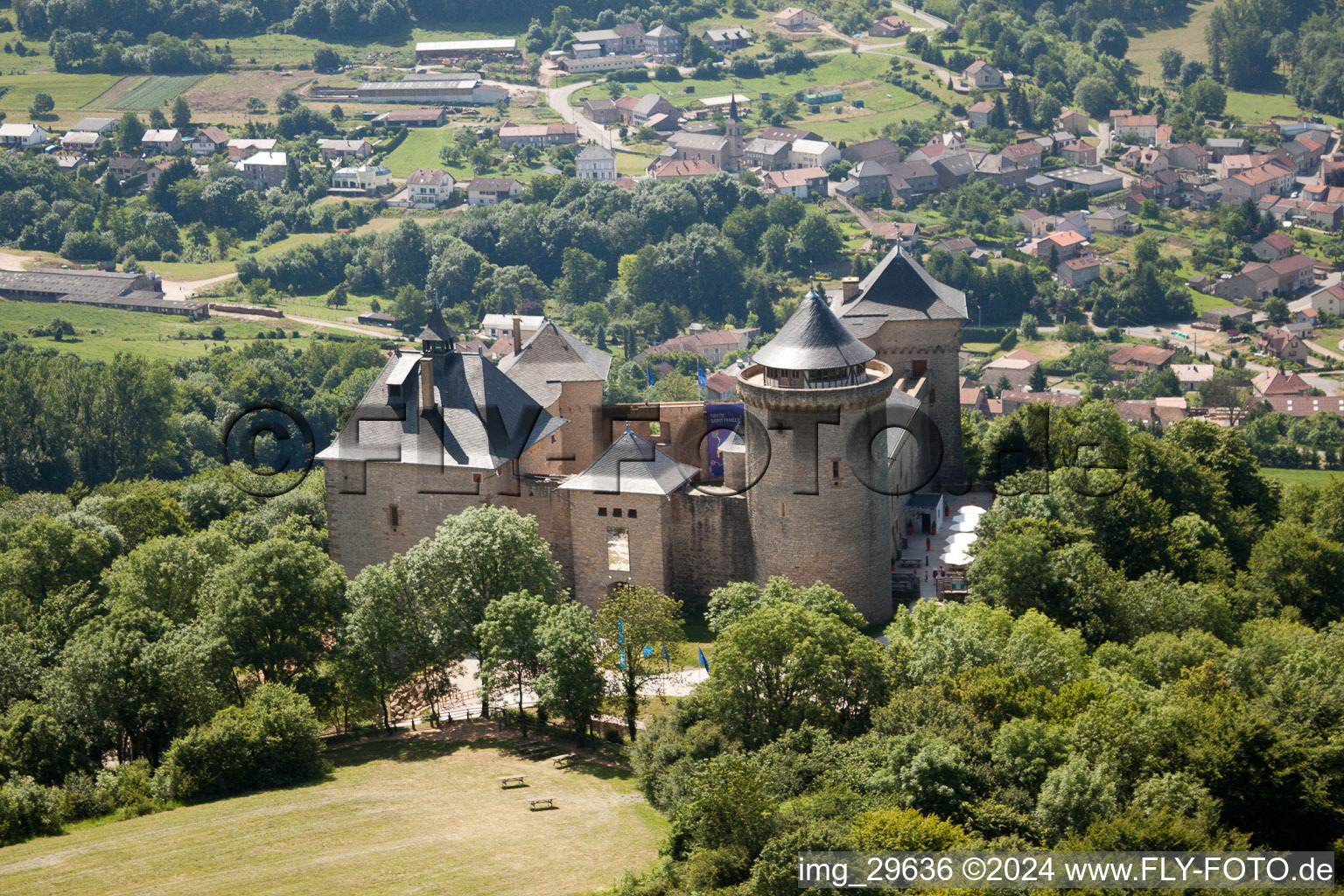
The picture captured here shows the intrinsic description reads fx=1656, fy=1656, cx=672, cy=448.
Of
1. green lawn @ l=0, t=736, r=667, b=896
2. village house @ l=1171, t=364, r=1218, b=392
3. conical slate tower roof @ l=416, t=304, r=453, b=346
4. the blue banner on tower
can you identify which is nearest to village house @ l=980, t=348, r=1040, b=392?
village house @ l=1171, t=364, r=1218, b=392

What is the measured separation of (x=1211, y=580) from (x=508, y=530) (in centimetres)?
3503

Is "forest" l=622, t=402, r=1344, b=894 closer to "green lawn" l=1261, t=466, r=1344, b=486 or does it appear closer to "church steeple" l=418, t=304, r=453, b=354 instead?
"church steeple" l=418, t=304, r=453, b=354

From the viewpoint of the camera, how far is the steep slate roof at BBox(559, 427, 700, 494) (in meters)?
73.4

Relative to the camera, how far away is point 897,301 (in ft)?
277

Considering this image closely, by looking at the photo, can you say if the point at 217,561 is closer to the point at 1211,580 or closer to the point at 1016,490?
the point at 1016,490

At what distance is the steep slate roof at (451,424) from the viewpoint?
76.6 metres

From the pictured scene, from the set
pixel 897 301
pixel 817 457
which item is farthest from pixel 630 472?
pixel 897 301

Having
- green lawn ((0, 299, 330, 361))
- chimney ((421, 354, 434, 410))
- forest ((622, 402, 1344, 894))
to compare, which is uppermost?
chimney ((421, 354, 434, 410))

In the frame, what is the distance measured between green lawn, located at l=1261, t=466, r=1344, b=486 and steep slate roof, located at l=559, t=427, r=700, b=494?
90.1 m

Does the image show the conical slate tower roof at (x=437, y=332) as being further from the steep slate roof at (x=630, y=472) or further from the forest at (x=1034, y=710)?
the forest at (x=1034, y=710)

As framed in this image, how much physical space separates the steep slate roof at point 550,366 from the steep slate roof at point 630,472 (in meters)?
7.66

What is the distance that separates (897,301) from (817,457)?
17.0 m

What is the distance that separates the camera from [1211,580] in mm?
80812

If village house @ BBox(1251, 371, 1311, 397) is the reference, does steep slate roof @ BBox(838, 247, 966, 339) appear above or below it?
above
